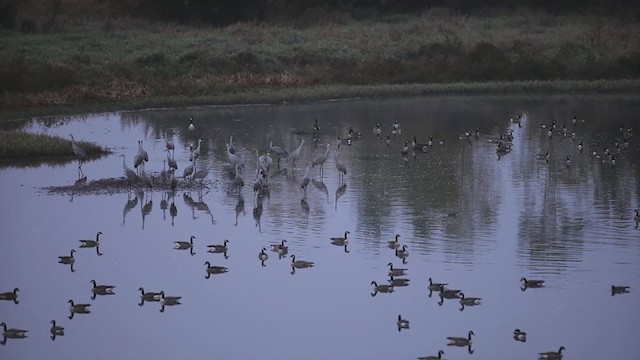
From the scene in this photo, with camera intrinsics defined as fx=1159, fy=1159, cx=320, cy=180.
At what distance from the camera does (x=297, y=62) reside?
52.6 meters

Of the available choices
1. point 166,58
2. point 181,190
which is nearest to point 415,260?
point 181,190

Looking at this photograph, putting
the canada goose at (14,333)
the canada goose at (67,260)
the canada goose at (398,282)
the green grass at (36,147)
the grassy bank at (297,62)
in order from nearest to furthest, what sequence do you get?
the canada goose at (14,333) → the canada goose at (398,282) → the canada goose at (67,260) → the green grass at (36,147) → the grassy bank at (297,62)

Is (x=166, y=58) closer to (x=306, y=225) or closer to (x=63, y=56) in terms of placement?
(x=63, y=56)

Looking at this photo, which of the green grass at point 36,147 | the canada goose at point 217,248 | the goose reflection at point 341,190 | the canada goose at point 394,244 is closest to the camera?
the canada goose at point 394,244

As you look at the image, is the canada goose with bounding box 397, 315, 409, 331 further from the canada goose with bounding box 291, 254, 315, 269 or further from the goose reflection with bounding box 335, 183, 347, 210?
the goose reflection with bounding box 335, 183, 347, 210

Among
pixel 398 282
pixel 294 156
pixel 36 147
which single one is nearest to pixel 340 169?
pixel 294 156

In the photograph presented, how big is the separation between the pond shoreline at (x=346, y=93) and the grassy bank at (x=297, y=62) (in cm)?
5

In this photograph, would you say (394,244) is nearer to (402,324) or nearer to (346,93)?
(402,324)

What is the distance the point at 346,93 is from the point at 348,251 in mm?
24821

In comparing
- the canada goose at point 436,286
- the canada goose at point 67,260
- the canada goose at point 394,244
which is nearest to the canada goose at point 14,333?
the canada goose at point 67,260

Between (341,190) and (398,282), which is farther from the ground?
(341,190)

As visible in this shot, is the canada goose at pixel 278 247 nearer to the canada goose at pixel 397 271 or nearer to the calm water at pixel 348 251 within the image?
the calm water at pixel 348 251

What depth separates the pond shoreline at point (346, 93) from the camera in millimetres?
44688

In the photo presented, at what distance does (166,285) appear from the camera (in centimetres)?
2189
